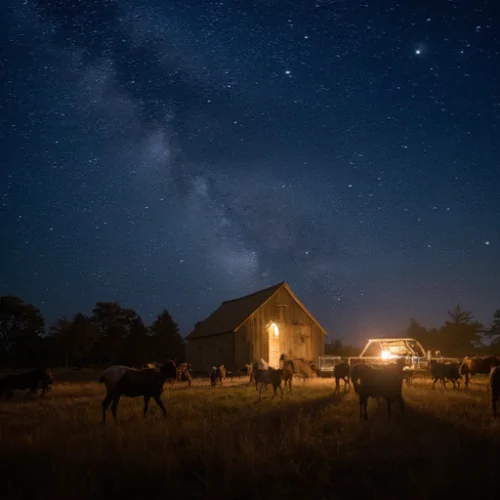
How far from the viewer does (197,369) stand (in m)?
45.7

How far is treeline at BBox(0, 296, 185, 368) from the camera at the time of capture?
6044 centimetres

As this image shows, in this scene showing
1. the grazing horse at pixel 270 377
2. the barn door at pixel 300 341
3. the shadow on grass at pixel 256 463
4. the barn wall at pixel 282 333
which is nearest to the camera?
the shadow on grass at pixel 256 463

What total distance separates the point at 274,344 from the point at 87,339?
32.4m

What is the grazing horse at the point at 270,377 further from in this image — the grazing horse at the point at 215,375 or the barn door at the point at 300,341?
the barn door at the point at 300,341

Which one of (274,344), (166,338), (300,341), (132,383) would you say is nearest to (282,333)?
(274,344)

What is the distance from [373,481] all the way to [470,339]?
67573mm

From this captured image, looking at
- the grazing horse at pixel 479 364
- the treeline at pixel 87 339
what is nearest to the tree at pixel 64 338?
the treeline at pixel 87 339

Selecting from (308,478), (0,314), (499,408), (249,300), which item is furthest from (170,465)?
(0,314)

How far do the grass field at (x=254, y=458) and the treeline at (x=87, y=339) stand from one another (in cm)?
5139

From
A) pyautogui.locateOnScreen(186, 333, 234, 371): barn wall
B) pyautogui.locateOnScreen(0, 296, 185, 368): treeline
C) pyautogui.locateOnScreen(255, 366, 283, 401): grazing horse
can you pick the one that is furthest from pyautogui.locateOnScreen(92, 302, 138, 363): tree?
pyautogui.locateOnScreen(255, 366, 283, 401): grazing horse

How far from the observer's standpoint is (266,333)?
39062mm

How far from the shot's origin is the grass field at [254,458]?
725cm

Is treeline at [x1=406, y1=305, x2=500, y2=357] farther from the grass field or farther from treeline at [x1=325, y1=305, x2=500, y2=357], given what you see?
the grass field

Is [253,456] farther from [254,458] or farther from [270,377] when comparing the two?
[270,377]
